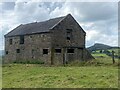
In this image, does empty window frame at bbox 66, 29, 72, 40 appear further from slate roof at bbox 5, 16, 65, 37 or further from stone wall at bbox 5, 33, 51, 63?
stone wall at bbox 5, 33, 51, 63

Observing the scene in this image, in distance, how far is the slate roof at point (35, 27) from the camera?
159 feet

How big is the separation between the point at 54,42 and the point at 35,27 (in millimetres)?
7447

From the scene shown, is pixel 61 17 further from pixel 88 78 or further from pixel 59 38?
pixel 88 78

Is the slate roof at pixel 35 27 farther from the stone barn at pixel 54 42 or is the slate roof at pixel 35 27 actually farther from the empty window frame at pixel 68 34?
the empty window frame at pixel 68 34

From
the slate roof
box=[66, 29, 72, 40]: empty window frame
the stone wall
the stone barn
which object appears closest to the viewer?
the stone barn

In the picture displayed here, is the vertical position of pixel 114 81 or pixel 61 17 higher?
pixel 61 17

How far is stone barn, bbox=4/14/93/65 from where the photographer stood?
47094 mm

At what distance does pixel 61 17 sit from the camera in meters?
49.6

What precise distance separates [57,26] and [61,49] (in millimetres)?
3985

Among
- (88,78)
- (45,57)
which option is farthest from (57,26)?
(88,78)

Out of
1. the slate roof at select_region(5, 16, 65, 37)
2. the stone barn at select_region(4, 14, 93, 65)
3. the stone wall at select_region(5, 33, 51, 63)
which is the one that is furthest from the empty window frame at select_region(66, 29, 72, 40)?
the stone wall at select_region(5, 33, 51, 63)

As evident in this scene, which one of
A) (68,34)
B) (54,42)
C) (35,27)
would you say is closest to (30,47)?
(35,27)

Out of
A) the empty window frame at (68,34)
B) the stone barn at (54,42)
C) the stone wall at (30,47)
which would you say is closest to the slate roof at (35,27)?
the stone barn at (54,42)

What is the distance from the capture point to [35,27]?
53031mm
